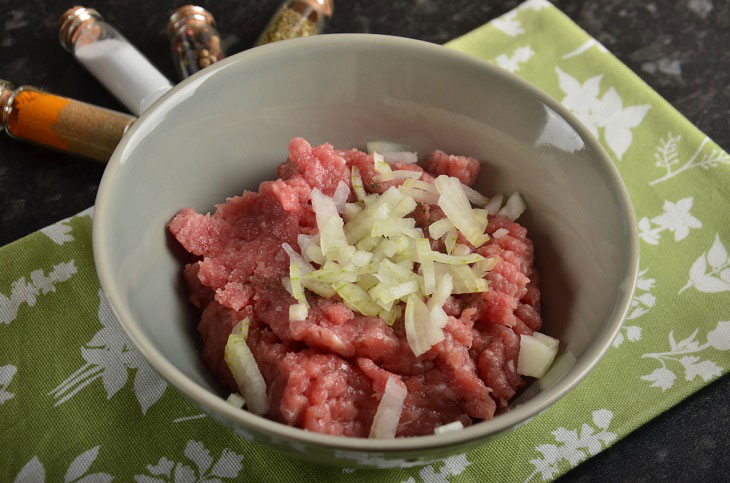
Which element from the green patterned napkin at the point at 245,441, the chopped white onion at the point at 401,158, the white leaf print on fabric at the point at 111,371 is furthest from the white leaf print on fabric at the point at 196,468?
the chopped white onion at the point at 401,158

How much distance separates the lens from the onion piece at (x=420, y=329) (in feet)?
5.24

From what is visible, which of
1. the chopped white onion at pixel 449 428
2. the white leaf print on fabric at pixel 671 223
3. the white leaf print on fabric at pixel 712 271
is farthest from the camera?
the white leaf print on fabric at pixel 671 223

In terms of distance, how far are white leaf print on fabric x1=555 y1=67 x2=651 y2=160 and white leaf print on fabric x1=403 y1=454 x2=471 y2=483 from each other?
1229 millimetres

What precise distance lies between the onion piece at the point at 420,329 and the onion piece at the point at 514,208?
1.52 feet

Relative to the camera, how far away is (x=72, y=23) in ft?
8.61

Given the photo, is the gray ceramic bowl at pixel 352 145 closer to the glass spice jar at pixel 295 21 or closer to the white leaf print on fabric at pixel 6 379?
the white leaf print on fabric at pixel 6 379

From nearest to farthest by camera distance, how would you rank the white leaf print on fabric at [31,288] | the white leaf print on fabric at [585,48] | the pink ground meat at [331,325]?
the pink ground meat at [331,325]
the white leaf print on fabric at [31,288]
the white leaf print on fabric at [585,48]

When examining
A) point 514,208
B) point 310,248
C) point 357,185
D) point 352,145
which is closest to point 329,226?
point 310,248

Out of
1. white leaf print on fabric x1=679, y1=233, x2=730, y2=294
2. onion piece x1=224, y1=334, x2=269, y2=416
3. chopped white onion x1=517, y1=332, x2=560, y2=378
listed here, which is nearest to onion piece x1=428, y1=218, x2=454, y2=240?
chopped white onion x1=517, y1=332, x2=560, y2=378

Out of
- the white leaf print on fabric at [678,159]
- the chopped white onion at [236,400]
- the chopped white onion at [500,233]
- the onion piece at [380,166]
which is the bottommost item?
the white leaf print on fabric at [678,159]

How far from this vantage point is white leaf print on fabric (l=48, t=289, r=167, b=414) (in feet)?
6.35

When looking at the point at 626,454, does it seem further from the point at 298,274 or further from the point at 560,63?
the point at 560,63

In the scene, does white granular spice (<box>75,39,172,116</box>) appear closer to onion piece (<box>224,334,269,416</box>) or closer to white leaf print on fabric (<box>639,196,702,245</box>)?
onion piece (<box>224,334,269,416</box>)

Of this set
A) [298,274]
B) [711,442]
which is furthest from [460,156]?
[711,442]
